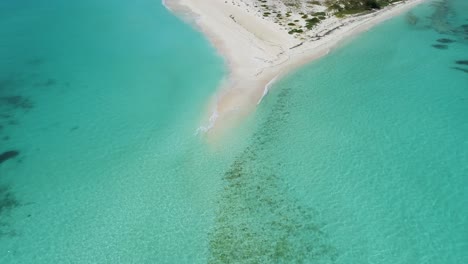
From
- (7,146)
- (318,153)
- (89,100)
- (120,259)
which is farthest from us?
(89,100)

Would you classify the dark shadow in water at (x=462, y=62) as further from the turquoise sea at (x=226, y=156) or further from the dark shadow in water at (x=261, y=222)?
the dark shadow in water at (x=261, y=222)

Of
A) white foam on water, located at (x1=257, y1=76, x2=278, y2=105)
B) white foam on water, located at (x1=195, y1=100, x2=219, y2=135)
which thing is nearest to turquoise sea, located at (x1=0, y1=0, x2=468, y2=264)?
white foam on water, located at (x1=257, y1=76, x2=278, y2=105)

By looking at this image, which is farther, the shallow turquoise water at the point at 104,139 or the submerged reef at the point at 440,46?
the submerged reef at the point at 440,46

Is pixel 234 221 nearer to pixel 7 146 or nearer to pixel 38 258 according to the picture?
pixel 38 258

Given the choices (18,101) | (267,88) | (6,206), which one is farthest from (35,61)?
(267,88)

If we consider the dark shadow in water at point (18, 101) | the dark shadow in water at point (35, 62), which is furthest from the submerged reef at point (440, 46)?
the dark shadow in water at point (35, 62)

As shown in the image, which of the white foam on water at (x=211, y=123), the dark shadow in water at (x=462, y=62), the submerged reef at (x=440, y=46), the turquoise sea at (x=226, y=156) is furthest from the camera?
the submerged reef at (x=440, y=46)

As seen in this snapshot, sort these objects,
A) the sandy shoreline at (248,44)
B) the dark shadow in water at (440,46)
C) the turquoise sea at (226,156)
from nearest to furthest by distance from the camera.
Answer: the turquoise sea at (226,156) < the sandy shoreline at (248,44) < the dark shadow in water at (440,46)

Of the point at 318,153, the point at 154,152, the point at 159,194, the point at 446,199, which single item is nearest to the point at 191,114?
the point at 154,152
